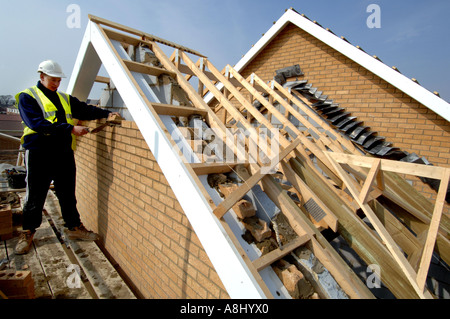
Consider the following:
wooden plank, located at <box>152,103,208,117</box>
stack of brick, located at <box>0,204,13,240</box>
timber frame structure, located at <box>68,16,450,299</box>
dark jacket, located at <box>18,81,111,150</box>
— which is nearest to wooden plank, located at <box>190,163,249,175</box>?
timber frame structure, located at <box>68,16,450,299</box>

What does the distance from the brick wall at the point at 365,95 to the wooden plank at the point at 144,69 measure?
4782 millimetres

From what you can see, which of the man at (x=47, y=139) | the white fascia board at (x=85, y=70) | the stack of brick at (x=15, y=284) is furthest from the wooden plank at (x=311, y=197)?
the white fascia board at (x=85, y=70)

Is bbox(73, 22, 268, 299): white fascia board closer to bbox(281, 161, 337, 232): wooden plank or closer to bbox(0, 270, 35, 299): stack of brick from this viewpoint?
bbox(281, 161, 337, 232): wooden plank

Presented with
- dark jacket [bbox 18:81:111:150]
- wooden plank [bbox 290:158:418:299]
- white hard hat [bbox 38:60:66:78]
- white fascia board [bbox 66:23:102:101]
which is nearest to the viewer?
wooden plank [bbox 290:158:418:299]

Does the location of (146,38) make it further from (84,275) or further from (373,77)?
(373,77)

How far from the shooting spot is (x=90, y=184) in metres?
4.08

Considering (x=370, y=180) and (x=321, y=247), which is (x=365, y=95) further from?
(x=321, y=247)

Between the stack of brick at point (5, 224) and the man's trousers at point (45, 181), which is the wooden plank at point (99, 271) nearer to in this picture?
the man's trousers at point (45, 181)

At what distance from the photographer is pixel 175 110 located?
99.8 inches

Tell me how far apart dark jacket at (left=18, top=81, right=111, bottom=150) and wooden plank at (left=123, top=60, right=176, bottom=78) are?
3.27ft

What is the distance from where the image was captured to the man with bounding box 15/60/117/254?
115 inches

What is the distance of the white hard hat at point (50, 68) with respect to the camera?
10.0ft
